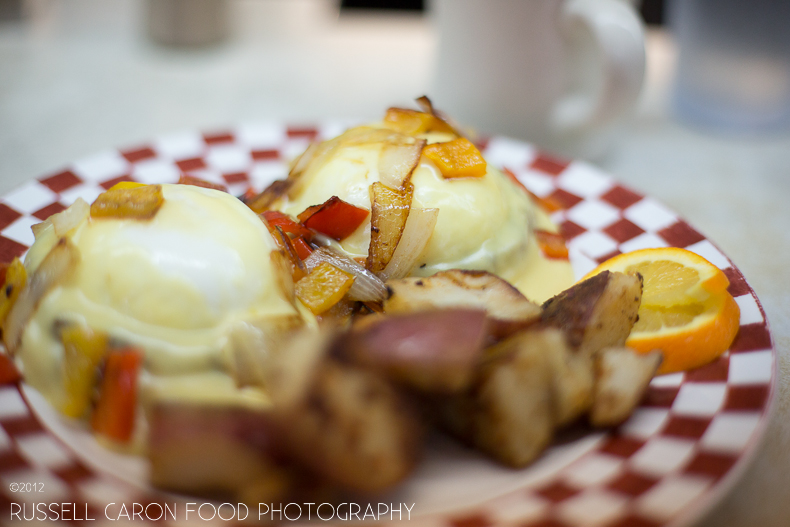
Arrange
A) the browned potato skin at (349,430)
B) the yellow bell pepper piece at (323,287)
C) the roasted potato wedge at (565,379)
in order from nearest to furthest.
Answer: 1. the browned potato skin at (349,430)
2. the roasted potato wedge at (565,379)
3. the yellow bell pepper piece at (323,287)

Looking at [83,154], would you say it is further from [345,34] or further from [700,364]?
[700,364]

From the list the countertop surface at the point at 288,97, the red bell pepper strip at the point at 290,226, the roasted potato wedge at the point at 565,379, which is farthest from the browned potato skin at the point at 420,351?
the countertop surface at the point at 288,97

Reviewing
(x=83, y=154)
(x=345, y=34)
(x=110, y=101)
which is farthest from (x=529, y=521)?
(x=345, y=34)

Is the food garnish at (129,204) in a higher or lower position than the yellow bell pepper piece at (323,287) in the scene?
higher

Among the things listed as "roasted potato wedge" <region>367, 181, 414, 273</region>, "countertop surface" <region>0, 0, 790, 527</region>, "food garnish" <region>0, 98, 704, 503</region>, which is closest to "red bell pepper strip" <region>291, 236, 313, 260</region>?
"food garnish" <region>0, 98, 704, 503</region>

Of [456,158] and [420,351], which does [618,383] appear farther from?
[456,158]

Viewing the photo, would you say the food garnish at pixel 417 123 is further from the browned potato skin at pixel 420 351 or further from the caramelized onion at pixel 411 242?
the browned potato skin at pixel 420 351

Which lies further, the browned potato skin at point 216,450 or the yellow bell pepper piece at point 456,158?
the yellow bell pepper piece at point 456,158
